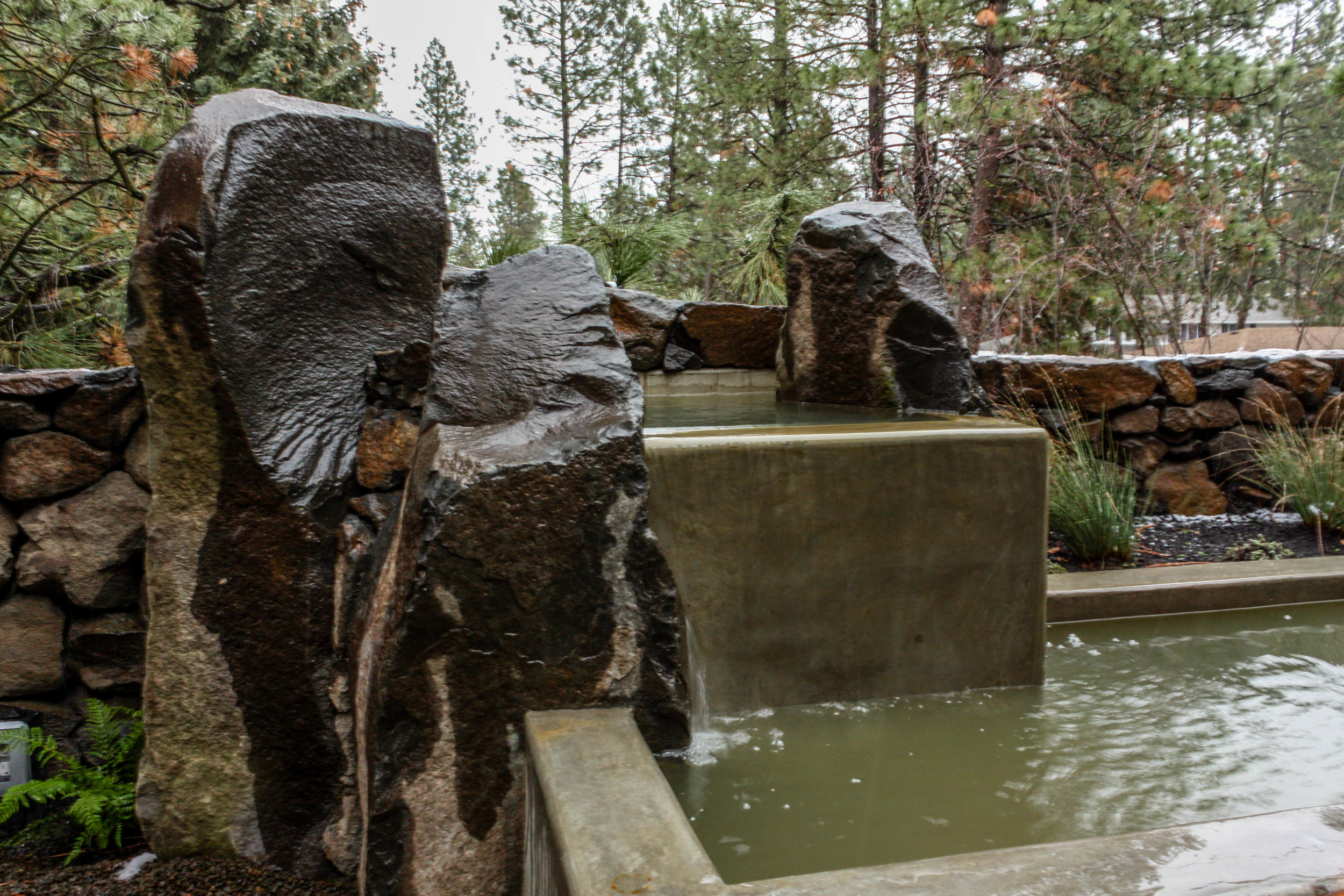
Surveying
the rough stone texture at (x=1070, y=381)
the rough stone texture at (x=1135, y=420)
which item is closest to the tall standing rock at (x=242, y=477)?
the rough stone texture at (x=1070, y=381)

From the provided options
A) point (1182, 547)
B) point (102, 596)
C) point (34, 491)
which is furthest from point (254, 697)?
point (1182, 547)

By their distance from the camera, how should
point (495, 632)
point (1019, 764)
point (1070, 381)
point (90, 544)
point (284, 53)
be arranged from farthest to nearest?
point (284, 53) < point (1070, 381) < point (90, 544) < point (1019, 764) < point (495, 632)

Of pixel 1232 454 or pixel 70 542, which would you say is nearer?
pixel 70 542

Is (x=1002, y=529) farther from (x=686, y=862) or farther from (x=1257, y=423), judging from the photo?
(x=1257, y=423)

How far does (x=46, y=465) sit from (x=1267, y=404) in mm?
5784

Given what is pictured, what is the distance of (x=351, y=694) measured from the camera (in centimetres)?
215

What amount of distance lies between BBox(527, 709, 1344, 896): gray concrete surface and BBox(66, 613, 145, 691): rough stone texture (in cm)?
187

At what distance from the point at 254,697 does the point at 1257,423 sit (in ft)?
17.3

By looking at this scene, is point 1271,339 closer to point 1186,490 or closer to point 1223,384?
point 1223,384

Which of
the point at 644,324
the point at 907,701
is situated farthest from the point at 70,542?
the point at 644,324

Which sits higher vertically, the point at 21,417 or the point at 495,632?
the point at 21,417

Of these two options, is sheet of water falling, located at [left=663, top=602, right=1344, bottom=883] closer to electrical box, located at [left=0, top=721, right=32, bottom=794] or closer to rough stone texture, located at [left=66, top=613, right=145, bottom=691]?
rough stone texture, located at [left=66, top=613, right=145, bottom=691]

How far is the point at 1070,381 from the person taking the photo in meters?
4.70

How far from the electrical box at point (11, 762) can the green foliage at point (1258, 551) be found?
15.6ft
